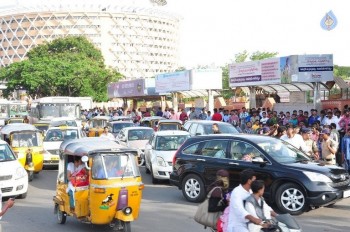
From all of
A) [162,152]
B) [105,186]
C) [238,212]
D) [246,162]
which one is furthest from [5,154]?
[238,212]

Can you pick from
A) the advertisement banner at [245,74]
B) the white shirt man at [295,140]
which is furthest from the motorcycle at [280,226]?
the advertisement banner at [245,74]

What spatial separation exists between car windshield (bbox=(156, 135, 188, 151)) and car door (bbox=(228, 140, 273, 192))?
14.4 ft

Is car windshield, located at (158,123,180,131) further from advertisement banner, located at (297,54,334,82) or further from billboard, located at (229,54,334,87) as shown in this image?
advertisement banner, located at (297,54,334,82)

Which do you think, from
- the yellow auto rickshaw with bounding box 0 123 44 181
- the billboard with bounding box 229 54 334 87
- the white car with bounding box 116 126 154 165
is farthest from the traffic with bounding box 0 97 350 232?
the billboard with bounding box 229 54 334 87

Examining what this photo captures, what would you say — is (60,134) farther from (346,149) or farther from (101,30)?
(101,30)

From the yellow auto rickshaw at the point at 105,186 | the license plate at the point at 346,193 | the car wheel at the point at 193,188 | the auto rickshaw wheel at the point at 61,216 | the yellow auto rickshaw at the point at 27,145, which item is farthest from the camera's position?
the yellow auto rickshaw at the point at 27,145

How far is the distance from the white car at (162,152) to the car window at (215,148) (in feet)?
9.71

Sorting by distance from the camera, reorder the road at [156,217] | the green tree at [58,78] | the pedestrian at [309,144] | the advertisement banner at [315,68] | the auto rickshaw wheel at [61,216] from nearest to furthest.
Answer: the road at [156,217]
the auto rickshaw wheel at [61,216]
the pedestrian at [309,144]
the advertisement banner at [315,68]
the green tree at [58,78]

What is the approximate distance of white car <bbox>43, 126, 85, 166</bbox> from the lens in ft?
64.7

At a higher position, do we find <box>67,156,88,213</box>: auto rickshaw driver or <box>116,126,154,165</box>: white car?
<box>116,126,154,165</box>: white car

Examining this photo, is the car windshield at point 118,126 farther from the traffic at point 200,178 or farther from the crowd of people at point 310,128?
the traffic at point 200,178

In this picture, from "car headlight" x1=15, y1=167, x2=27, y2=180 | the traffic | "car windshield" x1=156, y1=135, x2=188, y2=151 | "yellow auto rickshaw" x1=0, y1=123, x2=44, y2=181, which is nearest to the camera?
the traffic

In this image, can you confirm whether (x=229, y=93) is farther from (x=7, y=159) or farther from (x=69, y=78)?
(x=7, y=159)

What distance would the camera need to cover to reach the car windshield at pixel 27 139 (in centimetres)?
1809
